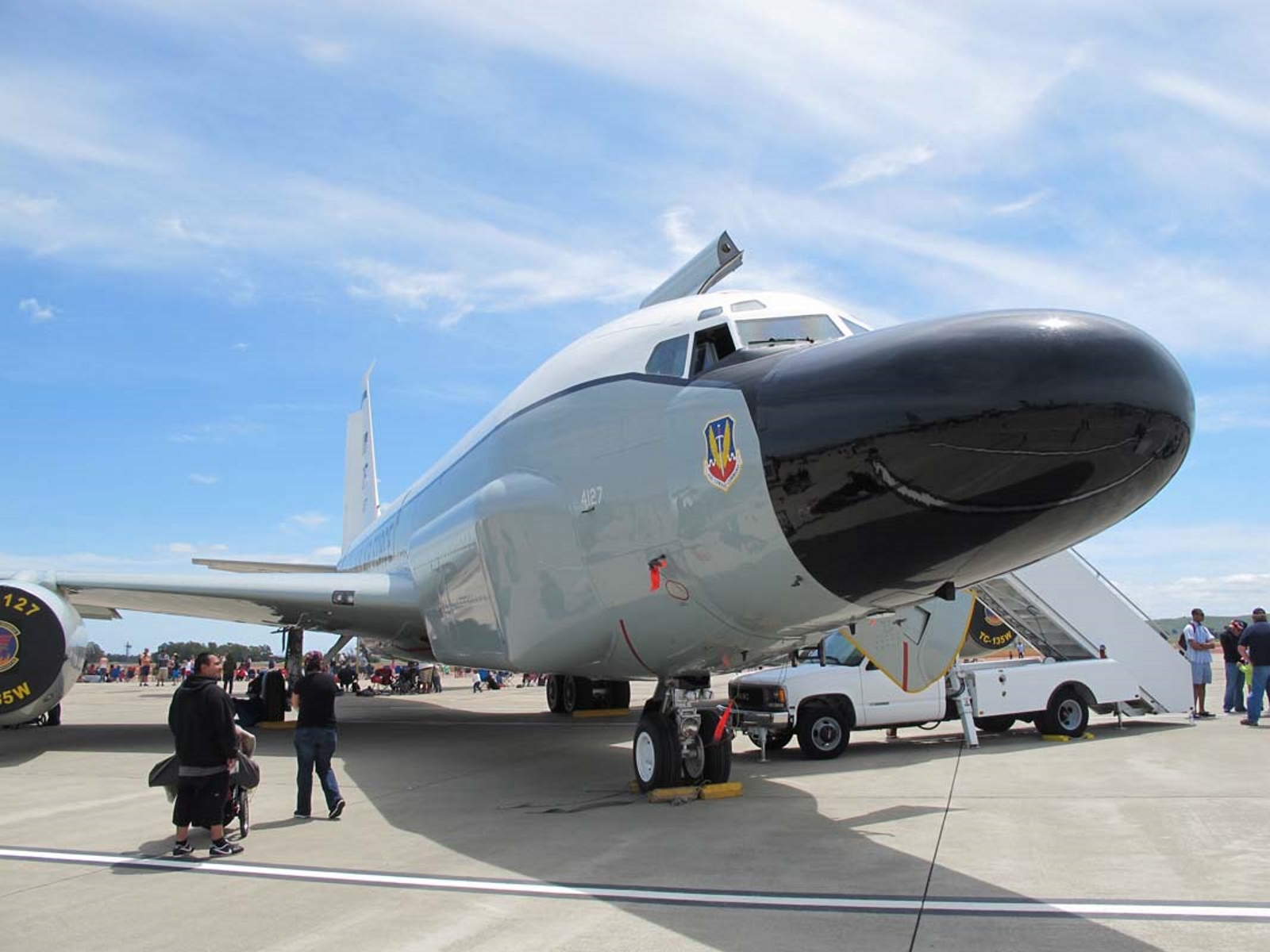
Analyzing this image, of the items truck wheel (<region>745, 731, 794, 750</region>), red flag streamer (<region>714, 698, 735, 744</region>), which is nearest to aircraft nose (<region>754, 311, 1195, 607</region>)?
→ red flag streamer (<region>714, 698, 735, 744</region>)

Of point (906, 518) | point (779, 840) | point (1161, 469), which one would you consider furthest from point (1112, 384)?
point (779, 840)

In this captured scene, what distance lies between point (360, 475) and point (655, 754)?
76.6 feet

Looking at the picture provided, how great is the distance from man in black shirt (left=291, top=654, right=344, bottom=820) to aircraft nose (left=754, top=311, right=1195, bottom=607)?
4.41 m

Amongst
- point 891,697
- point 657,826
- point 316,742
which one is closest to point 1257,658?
point 891,697

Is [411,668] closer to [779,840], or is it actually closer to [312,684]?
[312,684]

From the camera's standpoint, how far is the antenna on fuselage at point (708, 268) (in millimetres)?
8977

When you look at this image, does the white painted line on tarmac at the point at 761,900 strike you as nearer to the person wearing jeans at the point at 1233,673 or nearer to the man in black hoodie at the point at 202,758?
the man in black hoodie at the point at 202,758

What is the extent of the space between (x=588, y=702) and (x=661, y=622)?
456 inches

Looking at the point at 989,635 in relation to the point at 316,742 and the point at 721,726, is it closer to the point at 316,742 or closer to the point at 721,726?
the point at 721,726

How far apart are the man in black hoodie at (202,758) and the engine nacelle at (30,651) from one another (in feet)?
24.5

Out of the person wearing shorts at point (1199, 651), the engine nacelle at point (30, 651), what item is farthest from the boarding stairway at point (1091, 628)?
the engine nacelle at point (30, 651)

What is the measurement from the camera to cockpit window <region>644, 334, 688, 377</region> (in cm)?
787

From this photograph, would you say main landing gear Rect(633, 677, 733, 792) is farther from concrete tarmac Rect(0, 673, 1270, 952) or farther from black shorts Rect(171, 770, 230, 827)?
black shorts Rect(171, 770, 230, 827)

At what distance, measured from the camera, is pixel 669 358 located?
8.01 meters
